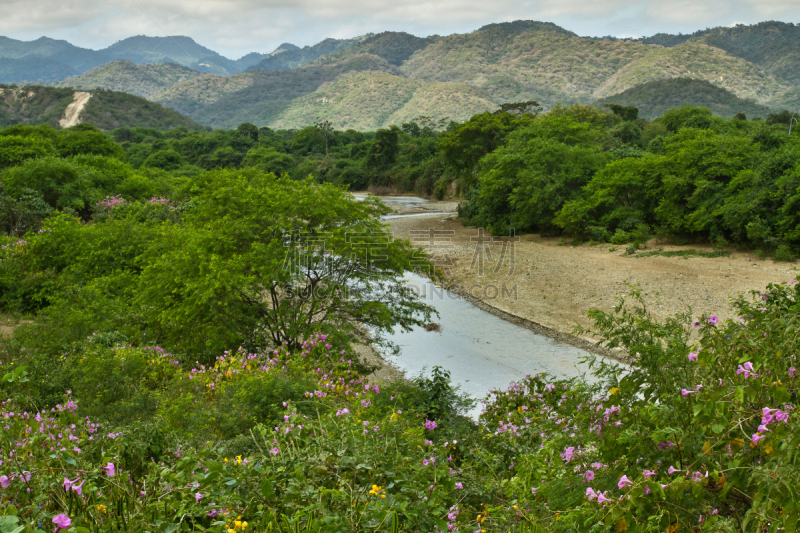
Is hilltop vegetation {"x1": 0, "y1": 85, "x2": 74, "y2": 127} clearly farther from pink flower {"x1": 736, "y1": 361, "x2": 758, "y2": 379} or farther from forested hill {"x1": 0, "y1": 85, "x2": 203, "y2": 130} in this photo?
pink flower {"x1": 736, "y1": 361, "x2": 758, "y2": 379}

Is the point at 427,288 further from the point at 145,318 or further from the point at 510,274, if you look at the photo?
the point at 145,318

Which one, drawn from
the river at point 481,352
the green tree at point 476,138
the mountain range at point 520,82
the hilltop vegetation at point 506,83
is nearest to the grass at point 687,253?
the river at point 481,352

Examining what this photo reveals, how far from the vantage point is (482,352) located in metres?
11.5

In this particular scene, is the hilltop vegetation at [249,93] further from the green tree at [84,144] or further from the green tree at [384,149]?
the green tree at [84,144]

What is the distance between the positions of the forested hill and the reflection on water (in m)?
89.7

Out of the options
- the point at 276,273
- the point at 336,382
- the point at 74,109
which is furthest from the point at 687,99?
the point at 74,109

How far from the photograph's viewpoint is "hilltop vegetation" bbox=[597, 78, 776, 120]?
84125 millimetres

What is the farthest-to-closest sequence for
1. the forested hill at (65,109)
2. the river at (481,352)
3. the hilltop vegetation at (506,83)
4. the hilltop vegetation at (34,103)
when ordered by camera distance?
the hilltop vegetation at (506,83) < the forested hill at (65,109) < the hilltop vegetation at (34,103) < the river at (481,352)

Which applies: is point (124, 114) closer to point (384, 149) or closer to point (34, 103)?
point (34, 103)

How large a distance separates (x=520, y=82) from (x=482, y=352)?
517 feet

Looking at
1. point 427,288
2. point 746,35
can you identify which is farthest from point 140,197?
point 746,35

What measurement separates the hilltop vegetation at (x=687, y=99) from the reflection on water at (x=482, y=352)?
277ft

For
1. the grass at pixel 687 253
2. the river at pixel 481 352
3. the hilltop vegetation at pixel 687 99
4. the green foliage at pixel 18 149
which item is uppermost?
the hilltop vegetation at pixel 687 99

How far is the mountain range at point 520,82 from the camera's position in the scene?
106275 mm
